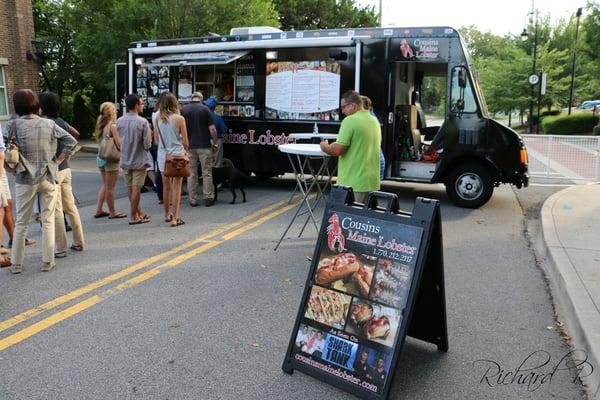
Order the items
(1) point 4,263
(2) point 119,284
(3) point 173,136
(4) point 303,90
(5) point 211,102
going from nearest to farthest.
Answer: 1. (2) point 119,284
2. (1) point 4,263
3. (3) point 173,136
4. (4) point 303,90
5. (5) point 211,102

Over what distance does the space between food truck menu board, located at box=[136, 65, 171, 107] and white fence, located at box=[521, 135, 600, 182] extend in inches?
313

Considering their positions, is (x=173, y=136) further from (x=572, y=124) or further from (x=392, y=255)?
(x=572, y=124)

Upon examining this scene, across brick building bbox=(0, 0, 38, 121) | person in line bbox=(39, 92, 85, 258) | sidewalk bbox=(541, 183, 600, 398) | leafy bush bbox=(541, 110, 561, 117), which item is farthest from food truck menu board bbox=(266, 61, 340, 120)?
leafy bush bbox=(541, 110, 561, 117)

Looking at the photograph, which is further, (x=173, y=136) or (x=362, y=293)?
(x=173, y=136)

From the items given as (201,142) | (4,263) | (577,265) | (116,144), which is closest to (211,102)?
(201,142)

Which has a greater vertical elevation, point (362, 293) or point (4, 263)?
point (362, 293)

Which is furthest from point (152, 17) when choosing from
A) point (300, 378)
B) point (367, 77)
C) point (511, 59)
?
point (511, 59)

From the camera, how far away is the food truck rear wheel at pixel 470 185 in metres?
8.87

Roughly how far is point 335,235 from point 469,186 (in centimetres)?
611

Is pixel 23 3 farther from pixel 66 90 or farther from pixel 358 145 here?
pixel 358 145

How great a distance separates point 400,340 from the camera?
3082 mm

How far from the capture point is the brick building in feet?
65.2

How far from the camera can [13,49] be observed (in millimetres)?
20234

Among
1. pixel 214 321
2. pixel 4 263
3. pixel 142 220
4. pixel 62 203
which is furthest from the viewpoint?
pixel 142 220
